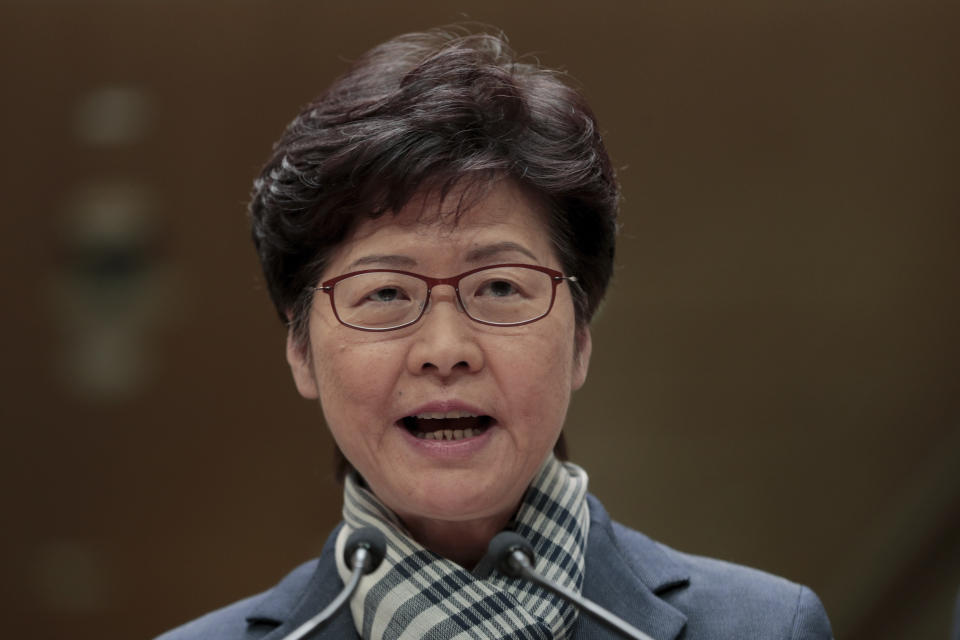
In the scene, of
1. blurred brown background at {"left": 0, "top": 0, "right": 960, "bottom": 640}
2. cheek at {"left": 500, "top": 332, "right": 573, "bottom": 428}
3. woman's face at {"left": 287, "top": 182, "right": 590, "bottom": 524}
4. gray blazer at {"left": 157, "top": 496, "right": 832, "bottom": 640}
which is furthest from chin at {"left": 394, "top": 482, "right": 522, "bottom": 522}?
blurred brown background at {"left": 0, "top": 0, "right": 960, "bottom": 640}

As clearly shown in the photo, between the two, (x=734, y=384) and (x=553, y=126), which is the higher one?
(x=553, y=126)

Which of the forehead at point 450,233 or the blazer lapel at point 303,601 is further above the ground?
the forehead at point 450,233

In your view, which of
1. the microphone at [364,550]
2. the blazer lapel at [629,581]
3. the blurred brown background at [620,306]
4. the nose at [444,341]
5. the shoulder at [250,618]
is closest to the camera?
the microphone at [364,550]

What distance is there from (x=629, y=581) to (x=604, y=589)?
1.7 inches

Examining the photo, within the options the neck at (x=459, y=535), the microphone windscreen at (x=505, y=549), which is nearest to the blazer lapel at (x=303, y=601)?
the neck at (x=459, y=535)

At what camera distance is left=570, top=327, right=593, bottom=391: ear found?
72.5 inches

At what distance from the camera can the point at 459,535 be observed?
71.3 inches

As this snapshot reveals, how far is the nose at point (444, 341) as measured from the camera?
1646mm

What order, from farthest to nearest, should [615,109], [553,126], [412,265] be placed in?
1. [615,109]
2. [553,126]
3. [412,265]

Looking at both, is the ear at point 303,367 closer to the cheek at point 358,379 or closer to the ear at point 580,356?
the cheek at point 358,379

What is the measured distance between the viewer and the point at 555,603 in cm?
172

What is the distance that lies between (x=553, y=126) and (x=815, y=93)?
206 cm

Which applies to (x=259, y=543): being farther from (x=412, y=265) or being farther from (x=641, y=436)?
(x=412, y=265)

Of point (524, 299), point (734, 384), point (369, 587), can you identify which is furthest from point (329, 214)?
point (734, 384)
